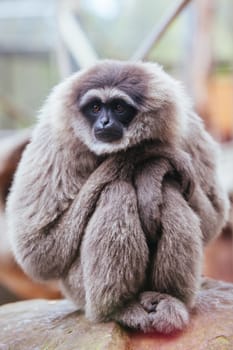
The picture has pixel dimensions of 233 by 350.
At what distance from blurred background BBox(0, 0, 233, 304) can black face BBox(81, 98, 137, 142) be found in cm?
651

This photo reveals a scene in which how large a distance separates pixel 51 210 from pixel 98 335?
40.3 inches

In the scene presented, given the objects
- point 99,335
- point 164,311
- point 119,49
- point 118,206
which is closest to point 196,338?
point 164,311

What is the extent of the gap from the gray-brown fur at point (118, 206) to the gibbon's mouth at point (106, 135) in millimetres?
45

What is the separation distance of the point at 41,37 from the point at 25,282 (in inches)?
409

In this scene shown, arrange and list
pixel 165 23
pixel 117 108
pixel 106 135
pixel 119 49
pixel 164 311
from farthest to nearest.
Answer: pixel 119 49
pixel 165 23
pixel 117 108
pixel 106 135
pixel 164 311

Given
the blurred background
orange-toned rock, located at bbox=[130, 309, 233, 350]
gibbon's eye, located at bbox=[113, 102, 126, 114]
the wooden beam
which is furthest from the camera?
the blurred background

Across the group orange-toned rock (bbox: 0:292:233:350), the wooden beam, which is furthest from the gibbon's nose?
the wooden beam

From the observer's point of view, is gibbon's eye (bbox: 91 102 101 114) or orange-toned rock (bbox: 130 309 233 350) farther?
gibbon's eye (bbox: 91 102 101 114)

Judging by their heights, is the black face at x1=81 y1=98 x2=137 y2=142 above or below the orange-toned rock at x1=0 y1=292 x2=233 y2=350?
above

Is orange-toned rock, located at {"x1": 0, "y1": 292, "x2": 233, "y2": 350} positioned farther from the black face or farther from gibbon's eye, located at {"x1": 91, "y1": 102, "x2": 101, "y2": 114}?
gibbon's eye, located at {"x1": 91, "y1": 102, "x2": 101, "y2": 114}

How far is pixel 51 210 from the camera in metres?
4.83

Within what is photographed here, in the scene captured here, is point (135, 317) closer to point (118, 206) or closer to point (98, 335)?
point (98, 335)

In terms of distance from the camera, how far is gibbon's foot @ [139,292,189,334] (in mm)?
4547

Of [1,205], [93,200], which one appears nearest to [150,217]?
[93,200]
